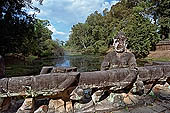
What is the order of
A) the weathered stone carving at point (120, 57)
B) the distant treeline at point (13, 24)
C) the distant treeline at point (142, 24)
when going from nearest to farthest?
the weathered stone carving at point (120, 57) < the distant treeline at point (13, 24) < the distant treeline at point (142, 24)

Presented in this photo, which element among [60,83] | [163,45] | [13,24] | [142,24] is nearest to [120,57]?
[60,83]

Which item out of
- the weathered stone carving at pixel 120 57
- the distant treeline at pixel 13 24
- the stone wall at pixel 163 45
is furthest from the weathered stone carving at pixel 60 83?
the stone wall at pixel 163 45

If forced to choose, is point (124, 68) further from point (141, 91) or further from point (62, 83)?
point (62, 83)

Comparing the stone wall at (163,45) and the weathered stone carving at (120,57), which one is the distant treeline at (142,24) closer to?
the stone wall at (163,45)

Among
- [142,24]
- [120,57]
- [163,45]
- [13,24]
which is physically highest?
[142,24]

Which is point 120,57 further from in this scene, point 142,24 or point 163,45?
point 163,45

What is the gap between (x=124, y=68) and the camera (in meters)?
3.27

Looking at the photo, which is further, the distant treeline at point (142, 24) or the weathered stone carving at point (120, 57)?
the distant treeline at point (142, 24)

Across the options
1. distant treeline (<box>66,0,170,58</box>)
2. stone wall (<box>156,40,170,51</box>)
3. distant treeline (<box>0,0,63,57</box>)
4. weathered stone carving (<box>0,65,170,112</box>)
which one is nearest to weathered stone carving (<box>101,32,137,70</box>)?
weathered stone carving (<box>0,65,170,112</box>)

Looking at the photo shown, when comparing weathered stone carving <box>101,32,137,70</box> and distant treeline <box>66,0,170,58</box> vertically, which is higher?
distant treeline <box>66,0,170,58</box>

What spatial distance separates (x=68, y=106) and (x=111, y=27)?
114ft

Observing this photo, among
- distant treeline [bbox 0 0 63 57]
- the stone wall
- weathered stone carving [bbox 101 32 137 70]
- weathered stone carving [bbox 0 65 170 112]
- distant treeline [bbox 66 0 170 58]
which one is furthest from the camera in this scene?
the stone wall

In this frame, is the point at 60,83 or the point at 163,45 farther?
the point at 163,45

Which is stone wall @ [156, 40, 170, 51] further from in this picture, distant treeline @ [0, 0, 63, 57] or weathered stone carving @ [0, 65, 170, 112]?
weathered stone carving @ [0, 65, 170, 112]
